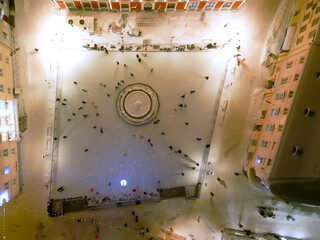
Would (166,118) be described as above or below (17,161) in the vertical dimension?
above

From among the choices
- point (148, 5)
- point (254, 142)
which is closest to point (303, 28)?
point (254, 142)

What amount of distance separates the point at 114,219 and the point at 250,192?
53.8 feet

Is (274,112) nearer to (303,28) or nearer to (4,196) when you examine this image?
(303,28)

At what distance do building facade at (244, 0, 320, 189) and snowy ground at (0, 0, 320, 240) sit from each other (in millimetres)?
1143

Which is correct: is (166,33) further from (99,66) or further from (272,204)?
(272,204)

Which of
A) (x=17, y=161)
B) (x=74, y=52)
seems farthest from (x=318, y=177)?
(x=17, y=161)

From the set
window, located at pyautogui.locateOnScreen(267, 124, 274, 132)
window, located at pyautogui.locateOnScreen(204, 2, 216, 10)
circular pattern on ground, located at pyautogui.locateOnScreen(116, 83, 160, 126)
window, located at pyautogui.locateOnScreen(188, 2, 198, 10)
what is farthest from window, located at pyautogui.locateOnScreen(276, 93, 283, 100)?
window, located at pyautogui.locateOnScreen(188, 2, 198, 10)

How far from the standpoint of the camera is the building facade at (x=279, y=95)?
19781 millimetres

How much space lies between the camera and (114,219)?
969 inches

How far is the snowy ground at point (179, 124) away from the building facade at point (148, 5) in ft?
2.45

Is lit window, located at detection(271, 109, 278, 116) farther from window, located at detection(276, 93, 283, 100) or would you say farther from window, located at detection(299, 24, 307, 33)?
window, located at detection(299, 24, 307, 33)

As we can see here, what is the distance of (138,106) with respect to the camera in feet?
79.8

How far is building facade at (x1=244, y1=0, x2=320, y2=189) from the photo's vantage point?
19.8 meters

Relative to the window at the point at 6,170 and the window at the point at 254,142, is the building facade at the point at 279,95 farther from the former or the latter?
the window at the point at 6,170
